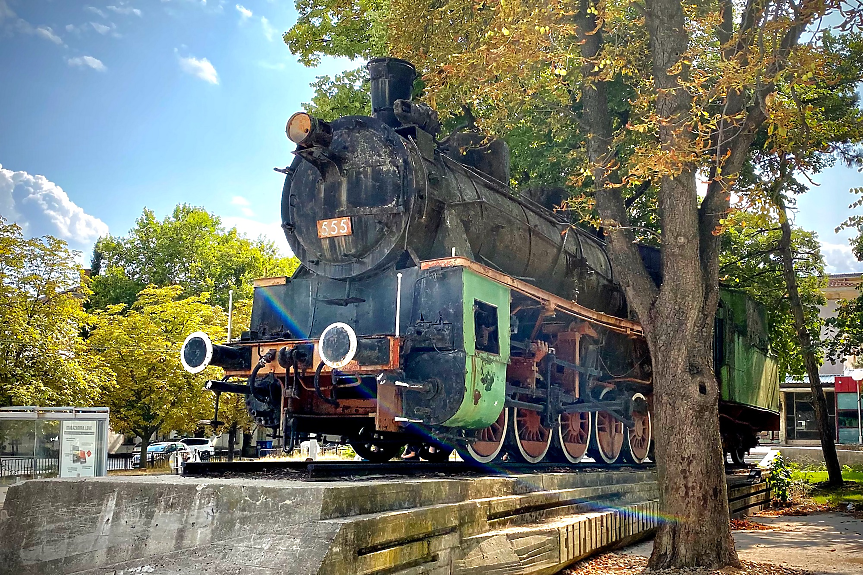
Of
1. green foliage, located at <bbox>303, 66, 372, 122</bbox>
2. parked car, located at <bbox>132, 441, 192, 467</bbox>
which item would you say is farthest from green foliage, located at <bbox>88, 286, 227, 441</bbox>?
green foliage, located at <bbox>303, 66, 372, 122</bbox>

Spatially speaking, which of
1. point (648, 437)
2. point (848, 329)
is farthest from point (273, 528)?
point (848, 329)

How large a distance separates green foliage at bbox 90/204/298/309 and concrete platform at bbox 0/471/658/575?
33.2 metres

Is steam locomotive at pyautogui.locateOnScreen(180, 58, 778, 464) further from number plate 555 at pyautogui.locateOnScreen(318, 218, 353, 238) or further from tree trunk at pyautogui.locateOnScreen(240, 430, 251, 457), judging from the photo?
tree trunk at pyautogui.locateOnScreen(240, 430, 251, 457)

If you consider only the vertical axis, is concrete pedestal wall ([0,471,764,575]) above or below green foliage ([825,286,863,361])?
below

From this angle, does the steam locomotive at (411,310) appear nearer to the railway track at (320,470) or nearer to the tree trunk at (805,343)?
the railway track at (320,470)

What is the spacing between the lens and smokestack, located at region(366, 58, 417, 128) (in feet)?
25.3

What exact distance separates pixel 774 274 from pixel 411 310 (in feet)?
41.9

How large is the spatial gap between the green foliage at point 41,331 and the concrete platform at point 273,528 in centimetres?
1298

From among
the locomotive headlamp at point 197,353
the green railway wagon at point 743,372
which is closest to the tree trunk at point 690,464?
the locomotive headlamp at point 197,353

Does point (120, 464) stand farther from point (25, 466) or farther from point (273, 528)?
point (273, 528)

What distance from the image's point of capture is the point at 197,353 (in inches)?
269

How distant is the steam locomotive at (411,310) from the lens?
258 inches

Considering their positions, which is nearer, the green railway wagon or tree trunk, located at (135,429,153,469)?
the green railway wagon

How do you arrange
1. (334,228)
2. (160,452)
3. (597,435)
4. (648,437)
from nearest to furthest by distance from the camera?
1. (334,228)
2. (597,435)
3. (648,437)
4. (160,452)
